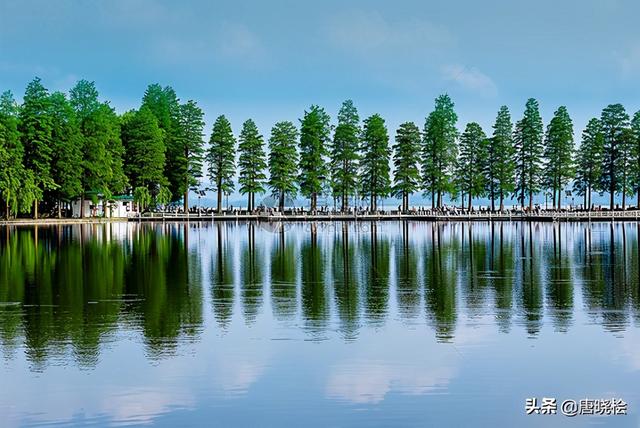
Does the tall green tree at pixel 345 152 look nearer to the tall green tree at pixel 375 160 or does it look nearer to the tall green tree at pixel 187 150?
the tall green tree at pixel 375 160

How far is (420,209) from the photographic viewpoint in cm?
8538

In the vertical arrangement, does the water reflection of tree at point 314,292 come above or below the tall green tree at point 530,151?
below

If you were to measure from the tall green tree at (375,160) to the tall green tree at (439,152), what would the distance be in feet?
13.1

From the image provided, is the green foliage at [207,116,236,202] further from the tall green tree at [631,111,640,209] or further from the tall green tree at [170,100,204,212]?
the tall green tree at [631,111,640,209]

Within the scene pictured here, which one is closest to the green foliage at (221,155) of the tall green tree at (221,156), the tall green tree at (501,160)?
the tall green tree at (221,156)

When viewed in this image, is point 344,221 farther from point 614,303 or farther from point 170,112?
point 614,303

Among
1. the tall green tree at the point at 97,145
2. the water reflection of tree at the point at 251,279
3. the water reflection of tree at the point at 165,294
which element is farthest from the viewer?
the tall green tree at the point at 97,145

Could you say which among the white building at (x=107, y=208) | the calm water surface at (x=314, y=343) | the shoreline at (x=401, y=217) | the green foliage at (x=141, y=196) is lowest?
the calm water surface at (x=314, y=343)

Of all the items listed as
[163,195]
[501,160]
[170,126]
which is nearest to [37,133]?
[163,195]

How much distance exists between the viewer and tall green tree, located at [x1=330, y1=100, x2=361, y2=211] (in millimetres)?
82812

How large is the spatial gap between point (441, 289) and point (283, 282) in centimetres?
493

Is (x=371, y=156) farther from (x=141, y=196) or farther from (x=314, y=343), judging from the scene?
(x=314, y=343)

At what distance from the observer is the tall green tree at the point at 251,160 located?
82.6m

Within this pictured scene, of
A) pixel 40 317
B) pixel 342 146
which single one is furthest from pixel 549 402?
pixel 342 146
